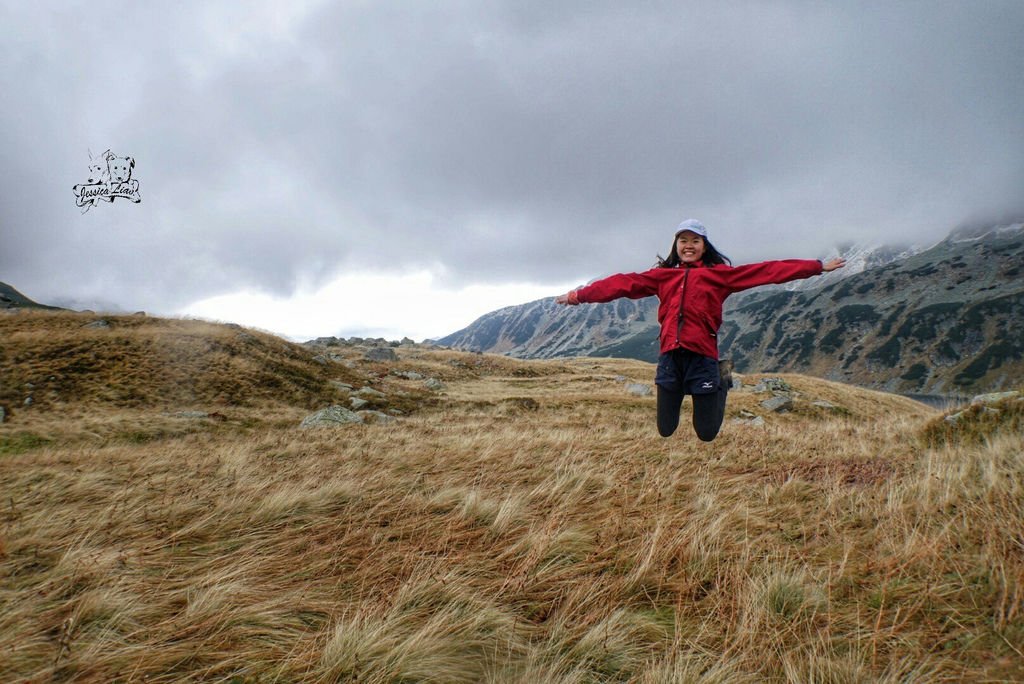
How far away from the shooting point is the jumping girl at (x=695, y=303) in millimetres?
5957

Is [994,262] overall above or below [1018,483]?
above

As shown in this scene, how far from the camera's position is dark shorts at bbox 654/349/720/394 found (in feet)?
19.6

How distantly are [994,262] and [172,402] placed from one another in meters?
292

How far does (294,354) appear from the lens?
30094 mm

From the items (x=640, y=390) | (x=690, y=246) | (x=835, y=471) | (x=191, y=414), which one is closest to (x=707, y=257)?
(x=690, y=246)

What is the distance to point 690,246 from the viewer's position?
6.46 meters

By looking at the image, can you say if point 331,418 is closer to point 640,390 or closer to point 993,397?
point 993,397

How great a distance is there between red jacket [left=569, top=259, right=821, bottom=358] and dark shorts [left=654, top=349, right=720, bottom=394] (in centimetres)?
18

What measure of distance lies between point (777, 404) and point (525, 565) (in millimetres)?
31091

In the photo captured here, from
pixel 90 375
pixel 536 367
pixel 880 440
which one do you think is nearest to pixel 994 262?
pixel 536 367

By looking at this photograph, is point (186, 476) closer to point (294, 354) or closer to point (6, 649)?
point (6, 649)

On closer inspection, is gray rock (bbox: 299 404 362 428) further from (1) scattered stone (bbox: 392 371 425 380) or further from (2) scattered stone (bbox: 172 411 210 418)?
(1) scattered stone (bbox: 392 371 425 380)

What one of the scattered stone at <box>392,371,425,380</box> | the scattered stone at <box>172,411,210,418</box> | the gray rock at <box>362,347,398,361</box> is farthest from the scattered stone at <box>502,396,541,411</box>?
the gray rock at <box>362,347,398,361</box>

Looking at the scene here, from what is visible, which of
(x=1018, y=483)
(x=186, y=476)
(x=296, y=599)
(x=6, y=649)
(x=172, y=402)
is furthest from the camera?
(x=172, y=402)
